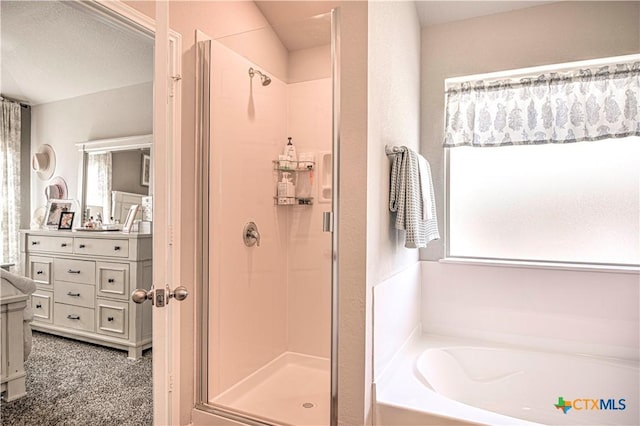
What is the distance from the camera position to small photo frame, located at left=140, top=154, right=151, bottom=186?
1667mm

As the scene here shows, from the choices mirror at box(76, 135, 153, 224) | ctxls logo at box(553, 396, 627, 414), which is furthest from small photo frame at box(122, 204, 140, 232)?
ctxls logo at box(553, 396, 627, 414)

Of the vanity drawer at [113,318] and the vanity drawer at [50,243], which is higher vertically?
the vanity drawer at [50,243]

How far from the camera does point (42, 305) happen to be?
56.0 inches

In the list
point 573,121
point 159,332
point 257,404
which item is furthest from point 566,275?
point 159,332

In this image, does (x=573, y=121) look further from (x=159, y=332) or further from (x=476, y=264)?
(x=159, y=332)

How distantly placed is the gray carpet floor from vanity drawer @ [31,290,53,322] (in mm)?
57

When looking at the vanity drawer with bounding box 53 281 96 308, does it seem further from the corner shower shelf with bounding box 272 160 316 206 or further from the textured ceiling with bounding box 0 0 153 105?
the corner shower shelf with bounding box 272 160 316 206

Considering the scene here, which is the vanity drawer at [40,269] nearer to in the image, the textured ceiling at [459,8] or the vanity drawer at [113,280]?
the vanity drawer at [113,280]

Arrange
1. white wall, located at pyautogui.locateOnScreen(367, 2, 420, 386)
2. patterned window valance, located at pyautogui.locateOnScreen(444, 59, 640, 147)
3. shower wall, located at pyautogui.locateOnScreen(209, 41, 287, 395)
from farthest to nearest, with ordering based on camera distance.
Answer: patterned window valance, located at pyautogui.locateOnScreen(444, 59, 640, 147)
shower wall, located at pyautogui.locateOnScreen(209, 41, 287, 395)
white wall, located at pyautogui.locateOnScreen(367, 2, 420, 386)

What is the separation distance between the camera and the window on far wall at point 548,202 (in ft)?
7.93

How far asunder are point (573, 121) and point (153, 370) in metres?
2.70

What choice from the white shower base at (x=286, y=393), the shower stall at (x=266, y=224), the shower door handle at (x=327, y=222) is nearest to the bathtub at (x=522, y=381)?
the white shower base at (x=286, y=393)

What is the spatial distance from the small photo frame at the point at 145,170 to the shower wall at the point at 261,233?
45 centimetres

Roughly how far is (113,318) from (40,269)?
0.36m
